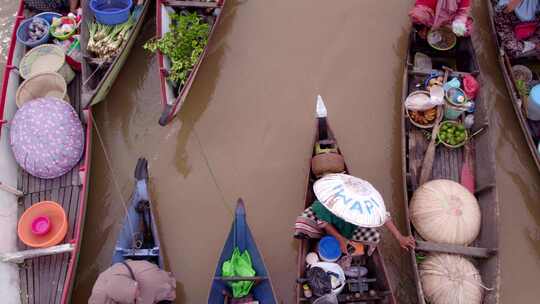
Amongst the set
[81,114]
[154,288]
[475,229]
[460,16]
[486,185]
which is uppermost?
[460,16]

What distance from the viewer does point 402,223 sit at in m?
5.75

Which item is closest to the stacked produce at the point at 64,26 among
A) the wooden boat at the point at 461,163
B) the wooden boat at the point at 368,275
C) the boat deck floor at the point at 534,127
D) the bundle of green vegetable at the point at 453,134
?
the wooden boat at the point at 368,275

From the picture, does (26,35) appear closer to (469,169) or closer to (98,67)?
(98,67)

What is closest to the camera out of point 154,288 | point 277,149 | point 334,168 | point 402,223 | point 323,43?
point 154,288

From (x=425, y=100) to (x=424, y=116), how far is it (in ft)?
0.72

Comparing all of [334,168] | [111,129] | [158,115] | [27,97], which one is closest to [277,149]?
[334,168]

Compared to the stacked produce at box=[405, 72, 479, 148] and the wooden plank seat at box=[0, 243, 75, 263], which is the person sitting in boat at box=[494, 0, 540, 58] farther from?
the wooden plank seat at box=[0, 243, 75, 263]

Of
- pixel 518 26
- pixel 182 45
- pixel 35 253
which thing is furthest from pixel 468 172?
pixel 35 253

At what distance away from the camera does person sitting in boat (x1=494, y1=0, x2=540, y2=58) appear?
5980mm

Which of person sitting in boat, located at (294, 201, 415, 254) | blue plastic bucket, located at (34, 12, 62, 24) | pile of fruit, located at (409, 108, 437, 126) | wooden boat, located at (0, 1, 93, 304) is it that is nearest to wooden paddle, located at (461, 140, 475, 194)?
pile of fruit, located at (409, 108, 437, 126)

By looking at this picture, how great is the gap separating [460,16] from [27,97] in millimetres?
5997

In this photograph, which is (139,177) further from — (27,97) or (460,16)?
(460,16)

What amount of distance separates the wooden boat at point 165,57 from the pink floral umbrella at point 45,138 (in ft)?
3.93

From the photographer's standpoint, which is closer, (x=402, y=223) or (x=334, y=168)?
(x=334, y=168)
